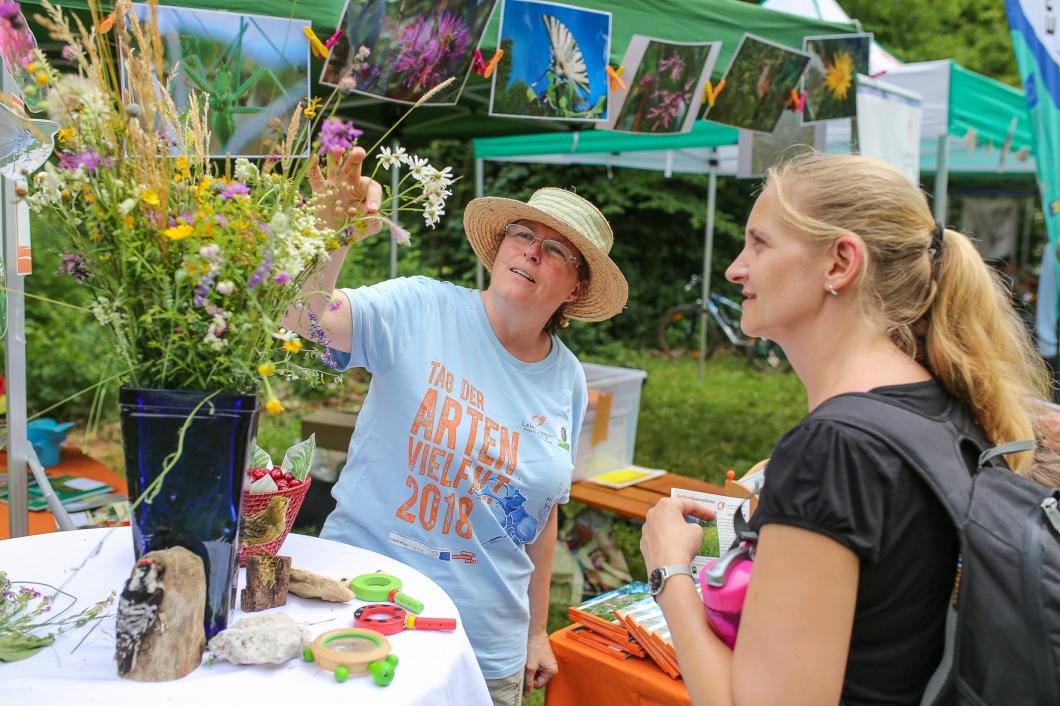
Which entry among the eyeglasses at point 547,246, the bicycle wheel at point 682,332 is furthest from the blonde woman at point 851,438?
the bicycle wheel at point 682,332

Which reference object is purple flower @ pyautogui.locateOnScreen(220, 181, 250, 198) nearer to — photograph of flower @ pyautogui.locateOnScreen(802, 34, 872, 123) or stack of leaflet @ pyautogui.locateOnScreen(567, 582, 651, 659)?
stack of leaflet @ pyautogui.locateOnScreen(567, 582, 651, 659)

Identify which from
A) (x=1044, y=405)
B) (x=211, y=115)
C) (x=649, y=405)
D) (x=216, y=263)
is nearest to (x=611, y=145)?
(x=649, y=405)

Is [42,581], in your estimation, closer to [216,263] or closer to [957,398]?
[216,263]

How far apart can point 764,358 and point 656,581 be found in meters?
10.6

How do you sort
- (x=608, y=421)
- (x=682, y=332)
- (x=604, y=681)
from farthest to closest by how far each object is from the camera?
1. (x=682, y=332)
2. (x=608, y=421)
3. (x=604, y=681)

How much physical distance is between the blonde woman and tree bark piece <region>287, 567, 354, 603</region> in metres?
0.49

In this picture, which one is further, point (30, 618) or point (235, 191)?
point (30, 618)

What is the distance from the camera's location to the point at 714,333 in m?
12.1

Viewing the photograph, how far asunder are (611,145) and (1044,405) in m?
5.04

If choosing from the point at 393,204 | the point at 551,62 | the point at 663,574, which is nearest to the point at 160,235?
the point at 393,204

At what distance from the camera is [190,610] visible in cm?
106

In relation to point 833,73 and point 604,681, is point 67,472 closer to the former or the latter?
point 604,681

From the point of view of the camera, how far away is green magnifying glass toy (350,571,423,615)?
52.2 inches

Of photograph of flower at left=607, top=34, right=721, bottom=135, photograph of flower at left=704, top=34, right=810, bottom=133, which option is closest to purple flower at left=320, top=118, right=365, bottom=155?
photograph of flower at left=607, top=34, right=721, bottom=135
